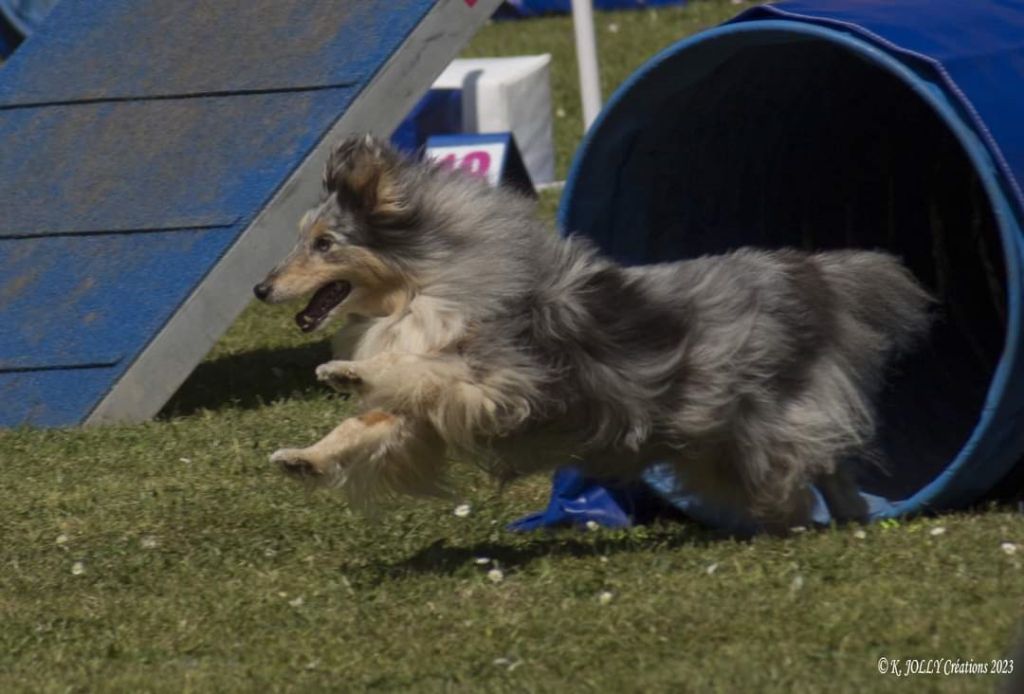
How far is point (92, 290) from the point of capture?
7.60m

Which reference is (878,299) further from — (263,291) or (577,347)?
(263,291)

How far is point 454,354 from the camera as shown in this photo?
5316 millimetres

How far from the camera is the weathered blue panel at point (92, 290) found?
24.5ft

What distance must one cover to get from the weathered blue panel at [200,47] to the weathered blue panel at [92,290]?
707 millimetres

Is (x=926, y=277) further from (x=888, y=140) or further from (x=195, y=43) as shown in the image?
(x=195, y=43)

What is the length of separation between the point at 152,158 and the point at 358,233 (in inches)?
104

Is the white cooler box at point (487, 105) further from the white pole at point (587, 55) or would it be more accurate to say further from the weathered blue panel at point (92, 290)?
the weathered blue panel at point (92, 290)

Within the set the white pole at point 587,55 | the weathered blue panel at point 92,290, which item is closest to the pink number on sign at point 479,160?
the white pole at point 587,55

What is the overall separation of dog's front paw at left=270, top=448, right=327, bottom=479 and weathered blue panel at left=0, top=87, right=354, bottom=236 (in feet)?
7.85

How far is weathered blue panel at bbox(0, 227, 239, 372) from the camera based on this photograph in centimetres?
748

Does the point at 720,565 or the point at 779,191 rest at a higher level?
the point at 779,191

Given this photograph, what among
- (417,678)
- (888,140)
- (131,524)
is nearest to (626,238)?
(888,140)

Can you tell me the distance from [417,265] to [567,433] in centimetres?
67

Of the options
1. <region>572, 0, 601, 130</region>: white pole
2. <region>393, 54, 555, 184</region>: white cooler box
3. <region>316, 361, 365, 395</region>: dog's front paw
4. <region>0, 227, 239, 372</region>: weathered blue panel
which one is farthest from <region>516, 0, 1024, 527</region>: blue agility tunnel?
<region>393, 54, 555, 184</region>: white cooler box
